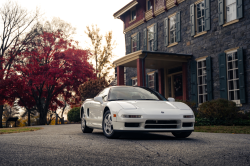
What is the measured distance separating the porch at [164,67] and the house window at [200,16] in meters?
1.59

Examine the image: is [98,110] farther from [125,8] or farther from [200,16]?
[125,8]

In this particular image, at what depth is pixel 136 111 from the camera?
22.0 feet

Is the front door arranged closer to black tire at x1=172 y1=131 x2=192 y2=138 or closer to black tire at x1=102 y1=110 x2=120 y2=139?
black tire at x1=172 y1=131 x2=192 y2=138

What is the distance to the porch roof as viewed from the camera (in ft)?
53.5

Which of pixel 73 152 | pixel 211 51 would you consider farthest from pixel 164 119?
pixel 211 51

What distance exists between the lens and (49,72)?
19859 millimetres

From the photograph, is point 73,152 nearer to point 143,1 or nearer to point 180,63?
point 180,63

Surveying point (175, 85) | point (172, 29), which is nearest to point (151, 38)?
point (172, 29)

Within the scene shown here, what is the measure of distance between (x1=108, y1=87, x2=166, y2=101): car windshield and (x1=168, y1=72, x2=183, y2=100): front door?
405 inches

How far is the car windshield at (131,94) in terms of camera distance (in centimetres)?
797

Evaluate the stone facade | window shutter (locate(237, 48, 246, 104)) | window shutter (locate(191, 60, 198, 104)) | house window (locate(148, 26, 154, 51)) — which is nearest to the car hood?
window shutter (locate(237, 48, 246, 104))

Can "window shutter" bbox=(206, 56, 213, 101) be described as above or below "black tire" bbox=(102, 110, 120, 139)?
above

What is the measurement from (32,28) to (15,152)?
24.4 meters

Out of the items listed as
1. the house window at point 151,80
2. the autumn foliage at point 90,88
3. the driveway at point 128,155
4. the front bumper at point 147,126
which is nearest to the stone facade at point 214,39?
the house window at point 151,80
